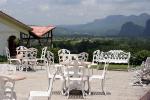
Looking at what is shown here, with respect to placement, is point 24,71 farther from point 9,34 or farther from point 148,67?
point 9,34

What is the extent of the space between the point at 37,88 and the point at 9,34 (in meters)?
16.6

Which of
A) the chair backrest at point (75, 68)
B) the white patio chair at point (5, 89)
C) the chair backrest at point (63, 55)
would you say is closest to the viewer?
the white patio chair at point (5, 89)

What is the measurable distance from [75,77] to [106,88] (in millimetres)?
1963

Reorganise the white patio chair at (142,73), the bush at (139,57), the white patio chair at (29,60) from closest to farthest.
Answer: the white patio chair at (142,73)
the white patio chair at (29,60)
the bush at (139,57)

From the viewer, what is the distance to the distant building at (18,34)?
29.8 m

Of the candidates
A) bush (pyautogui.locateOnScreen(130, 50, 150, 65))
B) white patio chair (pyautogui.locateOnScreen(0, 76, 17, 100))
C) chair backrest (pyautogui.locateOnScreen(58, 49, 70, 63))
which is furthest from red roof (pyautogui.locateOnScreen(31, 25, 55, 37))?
white patio chair (pyautogui.locateOnScreen(0, 76, 17, 100))

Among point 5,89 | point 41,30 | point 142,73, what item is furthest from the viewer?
point 41,30

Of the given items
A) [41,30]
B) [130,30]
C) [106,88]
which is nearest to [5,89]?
[106,88]

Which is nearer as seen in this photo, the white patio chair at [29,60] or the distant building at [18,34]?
the white patio chair at [29,60]

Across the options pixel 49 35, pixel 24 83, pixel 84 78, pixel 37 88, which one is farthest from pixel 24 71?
pixel 49 35

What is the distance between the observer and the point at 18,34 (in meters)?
31.4

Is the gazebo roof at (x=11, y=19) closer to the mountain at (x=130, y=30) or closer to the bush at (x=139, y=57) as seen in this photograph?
the bush at (x=139, y=57)

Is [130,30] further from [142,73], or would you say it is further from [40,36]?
[142,73]

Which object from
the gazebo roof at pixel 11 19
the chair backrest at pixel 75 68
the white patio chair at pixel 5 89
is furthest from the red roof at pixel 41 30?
the white patio chair at pixel 5 89
